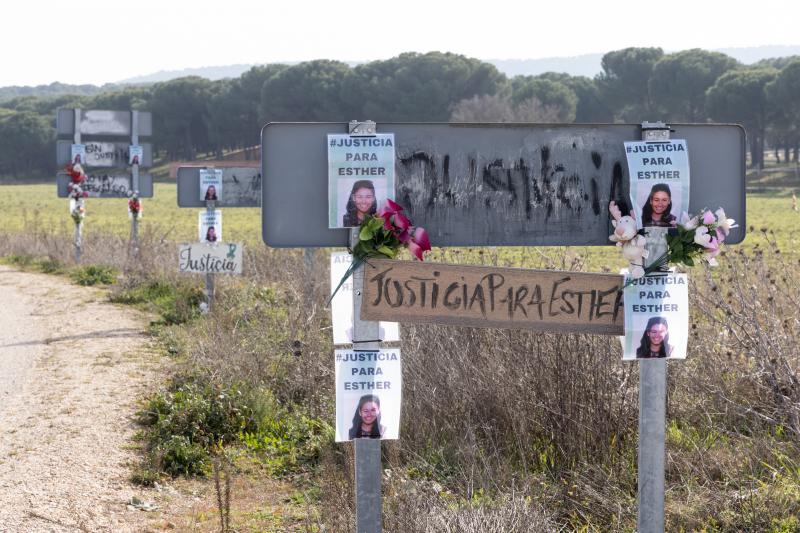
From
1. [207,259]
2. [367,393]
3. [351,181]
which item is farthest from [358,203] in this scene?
[207,259]

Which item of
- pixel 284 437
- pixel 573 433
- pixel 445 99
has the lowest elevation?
pixel 284 437

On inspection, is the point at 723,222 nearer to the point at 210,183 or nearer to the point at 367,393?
the point at 367,393

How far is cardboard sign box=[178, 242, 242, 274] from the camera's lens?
9648 mm

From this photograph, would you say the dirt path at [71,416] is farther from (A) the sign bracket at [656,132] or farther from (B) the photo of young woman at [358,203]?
(A) the sign bracket at [656,132]

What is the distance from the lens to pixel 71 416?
6.06 m

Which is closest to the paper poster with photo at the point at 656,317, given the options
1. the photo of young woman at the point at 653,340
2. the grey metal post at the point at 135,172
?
the photo of young woman at the point at 653,340

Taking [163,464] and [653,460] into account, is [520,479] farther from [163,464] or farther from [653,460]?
[163,464]

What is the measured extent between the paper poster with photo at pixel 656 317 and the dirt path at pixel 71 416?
2.20 m

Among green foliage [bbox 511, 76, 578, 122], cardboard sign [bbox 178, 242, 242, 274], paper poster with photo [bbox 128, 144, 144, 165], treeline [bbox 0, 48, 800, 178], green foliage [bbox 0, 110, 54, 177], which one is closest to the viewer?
cardboard sign [bbox 178, 242, 242, 274]

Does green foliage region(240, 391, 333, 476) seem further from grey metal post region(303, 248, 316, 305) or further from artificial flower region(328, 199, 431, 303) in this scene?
artificial flower region(328, 199, 431, 303)

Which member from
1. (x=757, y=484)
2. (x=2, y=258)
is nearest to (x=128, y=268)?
(x=2, y=258)

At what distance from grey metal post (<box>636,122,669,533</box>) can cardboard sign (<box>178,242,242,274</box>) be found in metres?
7.01

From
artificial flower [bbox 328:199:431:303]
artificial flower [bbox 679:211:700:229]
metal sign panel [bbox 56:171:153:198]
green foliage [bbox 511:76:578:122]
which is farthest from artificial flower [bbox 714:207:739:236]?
green foliage [bbox 511:76:578:122]

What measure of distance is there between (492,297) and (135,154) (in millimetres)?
13404
